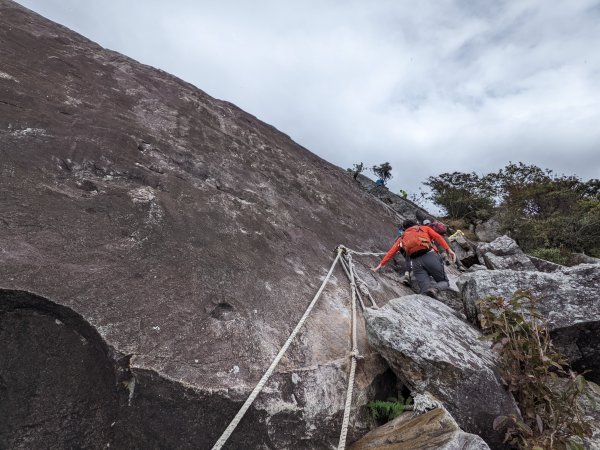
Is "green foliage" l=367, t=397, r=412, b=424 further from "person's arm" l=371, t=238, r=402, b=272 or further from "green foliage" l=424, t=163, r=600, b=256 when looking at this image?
"green foliage" l=424, t=163, r=600, b=256

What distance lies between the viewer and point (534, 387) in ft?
11.0

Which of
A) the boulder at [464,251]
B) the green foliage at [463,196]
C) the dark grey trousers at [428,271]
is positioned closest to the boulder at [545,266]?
the boulder at [464,251]

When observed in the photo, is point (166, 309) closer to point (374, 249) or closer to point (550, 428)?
point (550, 428)

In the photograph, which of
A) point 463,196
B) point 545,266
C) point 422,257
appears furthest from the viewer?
point 463,196

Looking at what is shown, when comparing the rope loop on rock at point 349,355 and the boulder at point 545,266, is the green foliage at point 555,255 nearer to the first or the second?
the boulder at point 545,266

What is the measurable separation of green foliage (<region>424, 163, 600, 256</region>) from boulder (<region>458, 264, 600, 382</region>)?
14.6 metres

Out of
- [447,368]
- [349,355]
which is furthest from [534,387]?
[349,355]

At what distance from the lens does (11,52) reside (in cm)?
557

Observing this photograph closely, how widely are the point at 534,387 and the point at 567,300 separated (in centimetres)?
164

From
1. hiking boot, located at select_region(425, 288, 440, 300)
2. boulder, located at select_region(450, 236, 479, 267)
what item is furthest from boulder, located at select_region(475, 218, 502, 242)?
hiking boot, located at select_region(425, 288, 440, 300)

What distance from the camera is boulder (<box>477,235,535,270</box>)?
32.6 ft

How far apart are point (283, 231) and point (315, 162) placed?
583 cm

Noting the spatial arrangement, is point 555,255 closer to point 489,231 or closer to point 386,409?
point 489,231

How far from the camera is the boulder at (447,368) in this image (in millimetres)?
3143
